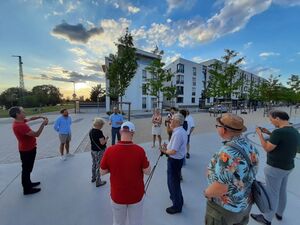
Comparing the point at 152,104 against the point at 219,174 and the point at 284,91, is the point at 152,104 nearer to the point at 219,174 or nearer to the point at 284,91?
the point at 284,91

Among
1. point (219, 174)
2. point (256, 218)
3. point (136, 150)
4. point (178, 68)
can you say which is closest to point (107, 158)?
point (136, 150)

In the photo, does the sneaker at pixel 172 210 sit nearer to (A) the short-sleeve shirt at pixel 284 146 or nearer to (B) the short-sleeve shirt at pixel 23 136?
(A) the short-sleeve shirt at pixel 284 146

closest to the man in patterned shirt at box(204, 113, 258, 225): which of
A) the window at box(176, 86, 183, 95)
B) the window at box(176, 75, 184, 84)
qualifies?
the window at box(176, 86, 183, 95)

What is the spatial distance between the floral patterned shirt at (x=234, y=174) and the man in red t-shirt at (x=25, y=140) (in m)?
3.01

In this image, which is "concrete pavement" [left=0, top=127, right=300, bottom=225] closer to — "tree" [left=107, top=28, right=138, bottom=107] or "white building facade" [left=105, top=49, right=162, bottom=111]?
"tree" [left=107, top=28, right=138, bottom=107]

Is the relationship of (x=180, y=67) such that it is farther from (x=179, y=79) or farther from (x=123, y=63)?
(x=123, y=63)

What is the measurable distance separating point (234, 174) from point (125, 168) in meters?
1.04

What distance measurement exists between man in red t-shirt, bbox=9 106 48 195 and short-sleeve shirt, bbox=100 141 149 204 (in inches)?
78.2

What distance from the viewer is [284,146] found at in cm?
216

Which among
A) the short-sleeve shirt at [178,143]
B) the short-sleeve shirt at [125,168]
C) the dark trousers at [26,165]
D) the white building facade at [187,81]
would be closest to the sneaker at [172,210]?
the short-sleeve shirt at [178,143]

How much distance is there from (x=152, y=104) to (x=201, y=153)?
2646cm

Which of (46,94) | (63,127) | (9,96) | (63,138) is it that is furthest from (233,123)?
(46,94)

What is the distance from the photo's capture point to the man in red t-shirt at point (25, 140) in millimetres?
2934

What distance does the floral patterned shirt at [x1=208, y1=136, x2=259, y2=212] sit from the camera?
4.38 ft
